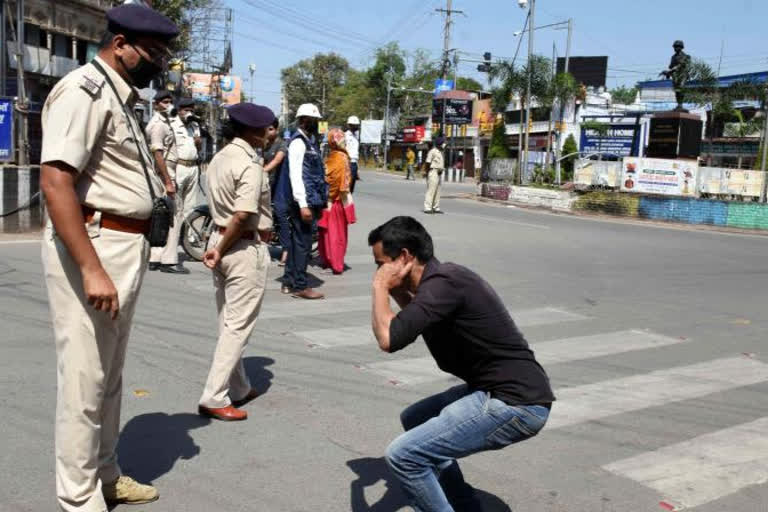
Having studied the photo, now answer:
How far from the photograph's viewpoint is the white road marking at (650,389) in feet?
16.6

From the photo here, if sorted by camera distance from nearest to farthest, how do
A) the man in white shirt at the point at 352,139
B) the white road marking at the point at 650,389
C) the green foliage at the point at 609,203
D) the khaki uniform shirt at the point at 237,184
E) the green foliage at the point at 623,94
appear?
A: the khaki uniform shirt at the point at 237,184, the white road marking at the point at 650,389, the man in white shirt at the point at 352,139, the green foliage at the point at 609,203, the green foliage at the point at 623,94

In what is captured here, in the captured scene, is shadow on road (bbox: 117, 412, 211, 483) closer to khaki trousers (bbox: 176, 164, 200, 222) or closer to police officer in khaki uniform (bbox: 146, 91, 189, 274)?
police officer in khaki uniform (bbox: 146, 91, 189, 274)

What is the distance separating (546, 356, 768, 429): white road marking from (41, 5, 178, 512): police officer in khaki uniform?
2809 mm

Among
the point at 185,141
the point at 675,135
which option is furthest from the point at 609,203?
the point at 185,141

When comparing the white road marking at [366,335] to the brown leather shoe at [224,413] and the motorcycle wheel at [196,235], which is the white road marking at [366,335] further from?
the motorcycle wheel at [196,235]

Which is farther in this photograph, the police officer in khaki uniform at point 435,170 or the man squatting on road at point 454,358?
the police officer in khaki uniform at point 435,170

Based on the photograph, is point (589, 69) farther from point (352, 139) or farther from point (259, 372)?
point (259, 372)

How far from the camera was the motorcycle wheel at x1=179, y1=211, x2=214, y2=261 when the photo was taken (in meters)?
10.0

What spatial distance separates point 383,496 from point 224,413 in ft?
A: 4.18

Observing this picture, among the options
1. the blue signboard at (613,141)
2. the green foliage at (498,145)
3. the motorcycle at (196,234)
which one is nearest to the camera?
the motorcycle at (196,234)

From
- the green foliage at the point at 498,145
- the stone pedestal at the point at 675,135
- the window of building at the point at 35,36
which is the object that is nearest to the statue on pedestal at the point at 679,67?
the stone pedestal at the point at 675,135

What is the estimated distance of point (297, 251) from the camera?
8.12 meters

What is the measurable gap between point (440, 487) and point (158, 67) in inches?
83.1

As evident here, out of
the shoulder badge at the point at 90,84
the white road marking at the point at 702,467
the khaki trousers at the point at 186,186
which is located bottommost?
the white road marking at the point at 702,467
